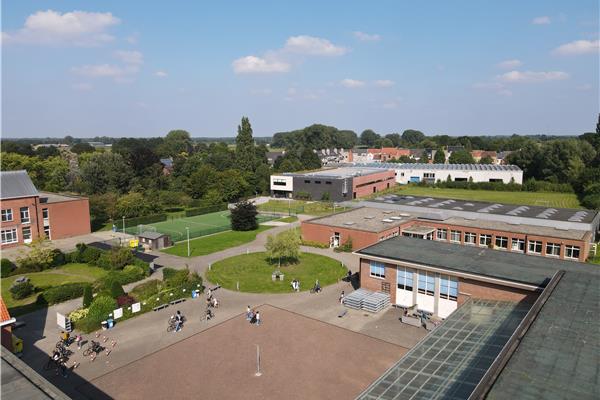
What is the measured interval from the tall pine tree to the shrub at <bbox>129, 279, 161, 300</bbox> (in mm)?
59952

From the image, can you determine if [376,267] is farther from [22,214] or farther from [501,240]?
[22,214]

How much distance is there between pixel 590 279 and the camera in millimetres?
22609

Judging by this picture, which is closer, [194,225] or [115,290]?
[115,290]

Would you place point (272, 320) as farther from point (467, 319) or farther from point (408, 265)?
point (467, 319)

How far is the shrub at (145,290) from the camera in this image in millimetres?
31423

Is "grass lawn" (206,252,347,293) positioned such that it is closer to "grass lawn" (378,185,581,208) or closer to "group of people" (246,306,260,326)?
"group of people" (246,306,260,326)

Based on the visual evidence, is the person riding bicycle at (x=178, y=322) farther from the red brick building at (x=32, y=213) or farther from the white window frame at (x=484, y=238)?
the white window frame at (x=484, y=238)

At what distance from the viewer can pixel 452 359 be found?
17.6 meters

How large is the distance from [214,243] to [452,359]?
121 ft

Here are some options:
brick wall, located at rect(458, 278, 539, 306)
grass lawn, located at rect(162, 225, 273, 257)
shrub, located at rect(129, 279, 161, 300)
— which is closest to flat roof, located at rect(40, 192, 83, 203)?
grass lawn, located at rect(162, 225, 273, 257)

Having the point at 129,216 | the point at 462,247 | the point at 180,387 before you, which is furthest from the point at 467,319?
the point at 129,216

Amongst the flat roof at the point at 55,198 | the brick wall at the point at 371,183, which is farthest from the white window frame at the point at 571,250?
the flat roof at the point at 55,198

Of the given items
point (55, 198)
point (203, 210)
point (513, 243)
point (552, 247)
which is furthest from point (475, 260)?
point (203, 210)

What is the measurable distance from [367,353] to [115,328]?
A: 52.7 ft
